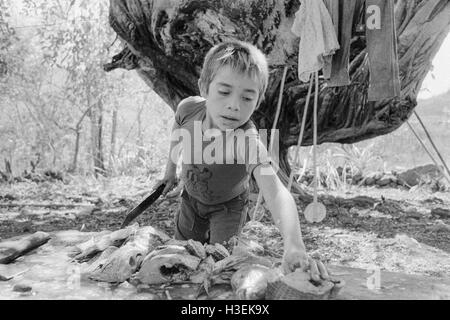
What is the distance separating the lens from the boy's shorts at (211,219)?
2.67m

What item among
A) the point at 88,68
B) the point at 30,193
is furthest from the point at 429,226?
the point at 88,68

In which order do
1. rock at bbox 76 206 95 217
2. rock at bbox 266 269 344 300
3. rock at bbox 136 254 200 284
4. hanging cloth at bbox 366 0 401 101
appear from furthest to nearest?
rock at bbox 76 206 95 217 → hanging cloth at bbox 366 0 401 101 → rock at bbox 136 254 200 284 → rock at bbox 266 269 344 300

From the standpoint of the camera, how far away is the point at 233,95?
2.04 meters

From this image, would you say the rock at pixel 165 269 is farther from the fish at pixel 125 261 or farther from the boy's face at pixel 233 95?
the boy's face at pixel 233 95

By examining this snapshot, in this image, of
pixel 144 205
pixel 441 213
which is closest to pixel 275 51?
pixel 441 213

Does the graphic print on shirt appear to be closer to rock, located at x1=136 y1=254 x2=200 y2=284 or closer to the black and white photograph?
the black and white photograph

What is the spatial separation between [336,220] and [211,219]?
2.75 metres

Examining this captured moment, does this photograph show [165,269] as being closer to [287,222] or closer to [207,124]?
[287,222]

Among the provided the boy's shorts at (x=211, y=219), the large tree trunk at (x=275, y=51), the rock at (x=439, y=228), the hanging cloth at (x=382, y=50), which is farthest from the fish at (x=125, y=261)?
the rock at (x=439, y=228)

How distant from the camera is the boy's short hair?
204 centimetres

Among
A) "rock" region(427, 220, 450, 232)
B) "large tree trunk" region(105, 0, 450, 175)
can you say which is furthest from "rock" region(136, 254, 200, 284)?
"rock" region(427, 220, 450, 232)

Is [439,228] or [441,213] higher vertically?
[441,213]

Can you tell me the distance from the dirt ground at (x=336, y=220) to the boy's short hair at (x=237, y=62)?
2.48ft

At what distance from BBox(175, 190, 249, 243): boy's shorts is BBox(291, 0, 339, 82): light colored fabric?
4.62 ft
